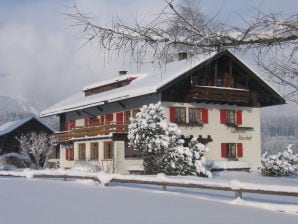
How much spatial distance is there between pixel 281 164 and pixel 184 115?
6611 mm

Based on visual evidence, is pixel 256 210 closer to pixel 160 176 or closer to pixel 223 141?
pixel 160 176

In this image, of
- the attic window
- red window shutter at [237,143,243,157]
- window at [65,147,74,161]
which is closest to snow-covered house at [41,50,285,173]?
red window shutter at [237,143,243,157]

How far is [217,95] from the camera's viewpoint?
3347cm

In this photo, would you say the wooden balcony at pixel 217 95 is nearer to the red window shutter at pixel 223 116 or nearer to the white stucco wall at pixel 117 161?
the red window shutter at pixel 223 116

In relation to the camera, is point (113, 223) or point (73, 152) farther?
point (73, 152)

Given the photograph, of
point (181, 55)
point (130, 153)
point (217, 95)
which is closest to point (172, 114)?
point (217, 95)

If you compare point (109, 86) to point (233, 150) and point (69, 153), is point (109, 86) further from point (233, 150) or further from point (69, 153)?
point (233, 150)

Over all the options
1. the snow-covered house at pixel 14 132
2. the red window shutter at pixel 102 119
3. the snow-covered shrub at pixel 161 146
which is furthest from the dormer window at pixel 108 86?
the snow-covered house at pixel 14 132

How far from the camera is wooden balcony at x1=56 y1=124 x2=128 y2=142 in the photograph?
3241cm

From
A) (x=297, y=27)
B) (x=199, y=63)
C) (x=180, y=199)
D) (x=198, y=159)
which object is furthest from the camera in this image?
(x=198, y=159)

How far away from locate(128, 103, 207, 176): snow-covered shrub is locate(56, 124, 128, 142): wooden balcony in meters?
3.97

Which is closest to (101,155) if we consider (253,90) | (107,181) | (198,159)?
(198,159)

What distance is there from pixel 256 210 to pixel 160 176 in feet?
16.4

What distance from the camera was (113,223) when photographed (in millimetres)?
9906
